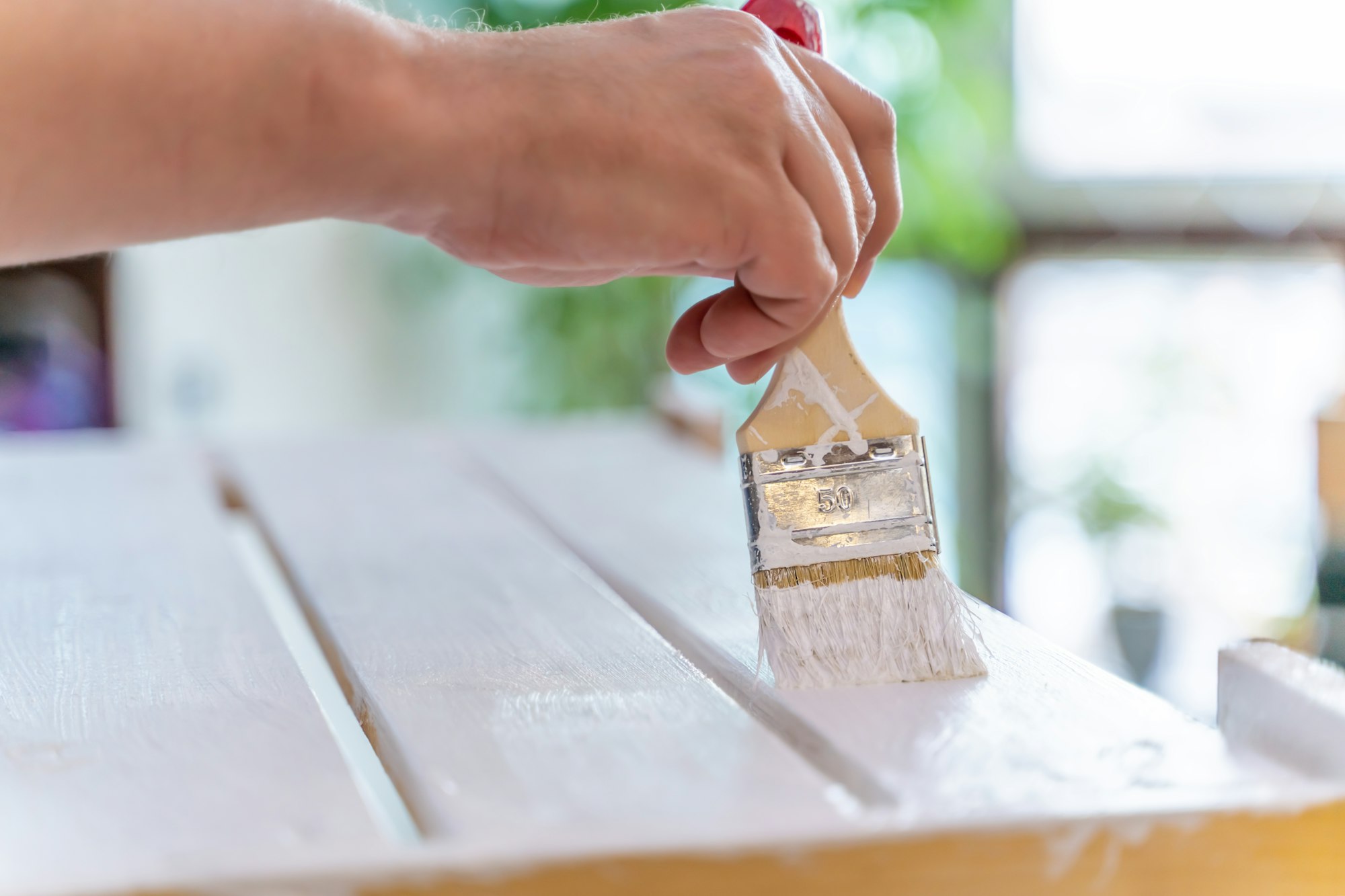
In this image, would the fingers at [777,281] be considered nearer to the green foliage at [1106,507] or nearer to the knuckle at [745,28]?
the knuckle at [745,28]

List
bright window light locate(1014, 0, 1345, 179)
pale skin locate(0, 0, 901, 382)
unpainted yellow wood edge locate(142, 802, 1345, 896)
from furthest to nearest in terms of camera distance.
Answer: bright window light locate(1014, 0, 1345, 179) < pale skin locate(0, 0, 901, 382) < unpainted yellow wood edge locate(142, 802, 1345, 896)

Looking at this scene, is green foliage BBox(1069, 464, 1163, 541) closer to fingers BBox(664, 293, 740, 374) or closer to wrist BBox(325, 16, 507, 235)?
fingers BBox(664, 293, 740, 374)

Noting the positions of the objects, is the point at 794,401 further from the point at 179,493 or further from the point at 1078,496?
the point at 1078,496

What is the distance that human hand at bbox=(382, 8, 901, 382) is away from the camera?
501 millimetres

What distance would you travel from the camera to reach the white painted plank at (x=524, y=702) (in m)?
0.39

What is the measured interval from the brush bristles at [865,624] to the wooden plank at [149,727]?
0.18m

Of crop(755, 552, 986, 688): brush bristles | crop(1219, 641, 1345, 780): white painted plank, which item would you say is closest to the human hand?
crop(755, 552, 986, 688): brush bristles

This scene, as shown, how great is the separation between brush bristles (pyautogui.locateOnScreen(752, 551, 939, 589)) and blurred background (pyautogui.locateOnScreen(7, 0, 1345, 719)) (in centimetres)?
174

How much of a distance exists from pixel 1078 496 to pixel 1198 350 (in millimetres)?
359

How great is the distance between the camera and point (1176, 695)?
8.20 feet

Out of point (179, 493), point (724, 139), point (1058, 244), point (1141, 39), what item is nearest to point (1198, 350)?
point (1058, 244)

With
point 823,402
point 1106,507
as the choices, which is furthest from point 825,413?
point 1106,507

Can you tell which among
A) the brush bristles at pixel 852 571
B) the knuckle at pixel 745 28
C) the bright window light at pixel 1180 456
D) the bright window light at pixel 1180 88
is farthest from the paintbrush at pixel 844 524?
the bright window light at pixel 1180 88

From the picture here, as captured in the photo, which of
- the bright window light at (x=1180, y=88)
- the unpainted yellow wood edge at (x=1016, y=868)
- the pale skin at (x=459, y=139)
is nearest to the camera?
the unpainted yellow wood edge at (x=1016, y=868)
